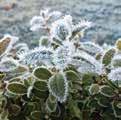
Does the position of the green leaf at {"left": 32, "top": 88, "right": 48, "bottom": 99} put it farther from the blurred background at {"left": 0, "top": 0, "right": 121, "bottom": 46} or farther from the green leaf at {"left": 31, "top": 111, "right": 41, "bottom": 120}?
the blurred background at {"left": 0, "top": 0, "right": 121, "bottom": 46}

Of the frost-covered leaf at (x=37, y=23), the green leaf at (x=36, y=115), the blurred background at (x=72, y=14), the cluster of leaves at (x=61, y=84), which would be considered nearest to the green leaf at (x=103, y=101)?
the cluster of leaves at (x=61, y=84)

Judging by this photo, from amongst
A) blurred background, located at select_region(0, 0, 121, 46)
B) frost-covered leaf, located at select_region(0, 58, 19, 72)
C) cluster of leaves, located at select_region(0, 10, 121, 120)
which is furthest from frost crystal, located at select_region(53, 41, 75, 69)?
blurred background, located at select_region(0, 0, 121, 46)

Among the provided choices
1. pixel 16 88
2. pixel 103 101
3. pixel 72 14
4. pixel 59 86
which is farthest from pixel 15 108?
pixel 72 14

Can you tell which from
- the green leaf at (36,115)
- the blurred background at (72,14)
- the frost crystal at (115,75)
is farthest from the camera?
the blurred background at (72,14)

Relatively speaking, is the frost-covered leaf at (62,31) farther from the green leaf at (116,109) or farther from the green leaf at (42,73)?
the green leaf at (116,109)

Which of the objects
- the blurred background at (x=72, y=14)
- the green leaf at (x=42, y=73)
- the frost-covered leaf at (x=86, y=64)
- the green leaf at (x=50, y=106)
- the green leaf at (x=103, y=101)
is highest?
the blurred background at (x=72, y=14)

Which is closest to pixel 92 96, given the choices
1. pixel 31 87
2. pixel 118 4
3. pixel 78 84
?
pixel 78 84
